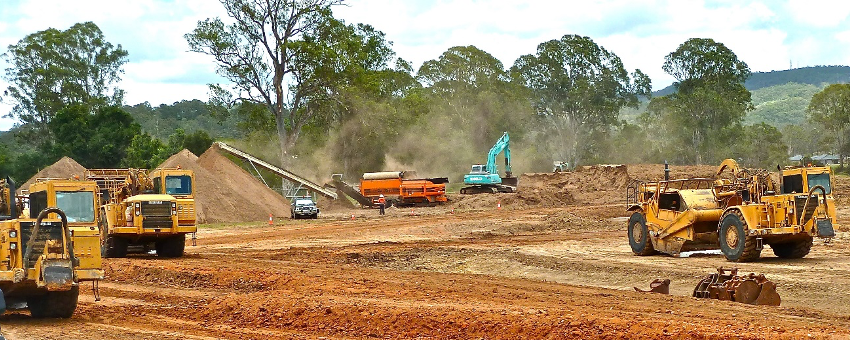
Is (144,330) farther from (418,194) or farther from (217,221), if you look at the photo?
(418,194)

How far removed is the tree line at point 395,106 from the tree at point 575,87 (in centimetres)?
13

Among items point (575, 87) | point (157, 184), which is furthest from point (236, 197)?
point (575, 87)

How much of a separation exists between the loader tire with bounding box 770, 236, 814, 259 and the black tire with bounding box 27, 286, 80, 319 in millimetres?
17067

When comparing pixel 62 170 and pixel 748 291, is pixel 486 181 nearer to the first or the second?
pixel 62 170

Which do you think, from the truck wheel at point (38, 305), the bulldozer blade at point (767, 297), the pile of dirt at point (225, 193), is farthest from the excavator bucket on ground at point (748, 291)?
the pile of dirt at point (225, 193)

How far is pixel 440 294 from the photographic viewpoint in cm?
1772

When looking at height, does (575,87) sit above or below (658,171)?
above

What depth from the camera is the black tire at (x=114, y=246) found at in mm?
27312

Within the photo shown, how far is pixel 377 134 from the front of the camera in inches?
3167

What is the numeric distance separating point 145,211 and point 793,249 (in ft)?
54.9

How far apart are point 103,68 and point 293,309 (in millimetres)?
81879

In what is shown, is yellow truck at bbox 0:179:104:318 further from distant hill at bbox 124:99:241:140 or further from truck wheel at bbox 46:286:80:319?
distant hill at bbox 124:99:241:140

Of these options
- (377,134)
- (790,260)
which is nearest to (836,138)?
(377,134)

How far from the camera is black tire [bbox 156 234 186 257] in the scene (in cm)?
2785
